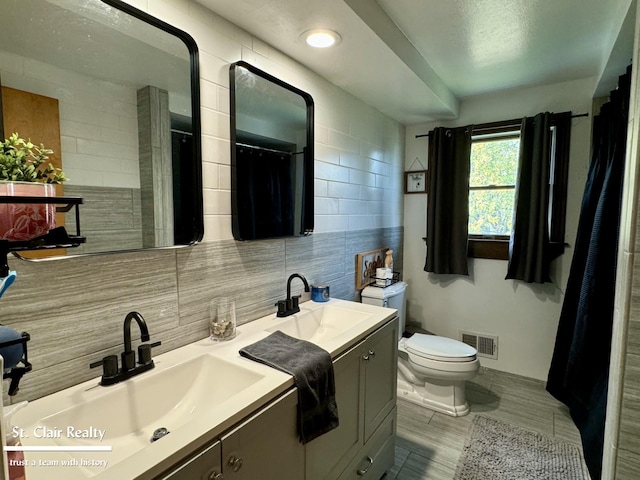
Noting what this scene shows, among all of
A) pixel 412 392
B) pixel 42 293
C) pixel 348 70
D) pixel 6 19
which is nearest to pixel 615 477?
pixel 412 392

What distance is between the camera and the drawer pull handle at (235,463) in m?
0.89

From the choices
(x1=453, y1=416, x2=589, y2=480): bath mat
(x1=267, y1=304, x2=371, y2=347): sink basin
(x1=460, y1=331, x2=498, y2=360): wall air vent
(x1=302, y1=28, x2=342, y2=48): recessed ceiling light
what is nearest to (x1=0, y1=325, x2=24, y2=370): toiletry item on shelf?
(x1=267, y1=304, x2=371, y2=347): sink basin

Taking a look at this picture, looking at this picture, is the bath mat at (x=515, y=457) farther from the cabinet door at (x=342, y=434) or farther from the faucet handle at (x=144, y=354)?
the faucet handle at (x=144, y=354)

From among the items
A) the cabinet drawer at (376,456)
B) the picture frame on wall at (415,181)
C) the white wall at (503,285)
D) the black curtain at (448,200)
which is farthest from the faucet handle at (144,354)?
the picture frame on wall at (415,181)

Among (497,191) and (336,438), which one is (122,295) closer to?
(336,438)

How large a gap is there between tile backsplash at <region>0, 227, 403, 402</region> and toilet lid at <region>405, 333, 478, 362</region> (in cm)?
103

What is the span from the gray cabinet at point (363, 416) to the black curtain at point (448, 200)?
1.39 metres

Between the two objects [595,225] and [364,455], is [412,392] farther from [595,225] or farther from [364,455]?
[595,225]

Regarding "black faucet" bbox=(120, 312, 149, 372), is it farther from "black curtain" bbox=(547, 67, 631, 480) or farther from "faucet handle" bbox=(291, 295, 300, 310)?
"black curtain" bbox=(547, 67, 631, 480)

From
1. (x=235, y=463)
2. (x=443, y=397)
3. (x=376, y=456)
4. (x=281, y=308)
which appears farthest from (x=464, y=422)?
(x=235, y=463)

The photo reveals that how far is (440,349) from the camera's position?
2326 mm

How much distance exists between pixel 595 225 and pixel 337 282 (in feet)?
5.12

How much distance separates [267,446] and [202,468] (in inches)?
9.4

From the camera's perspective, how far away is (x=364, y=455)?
155cm
